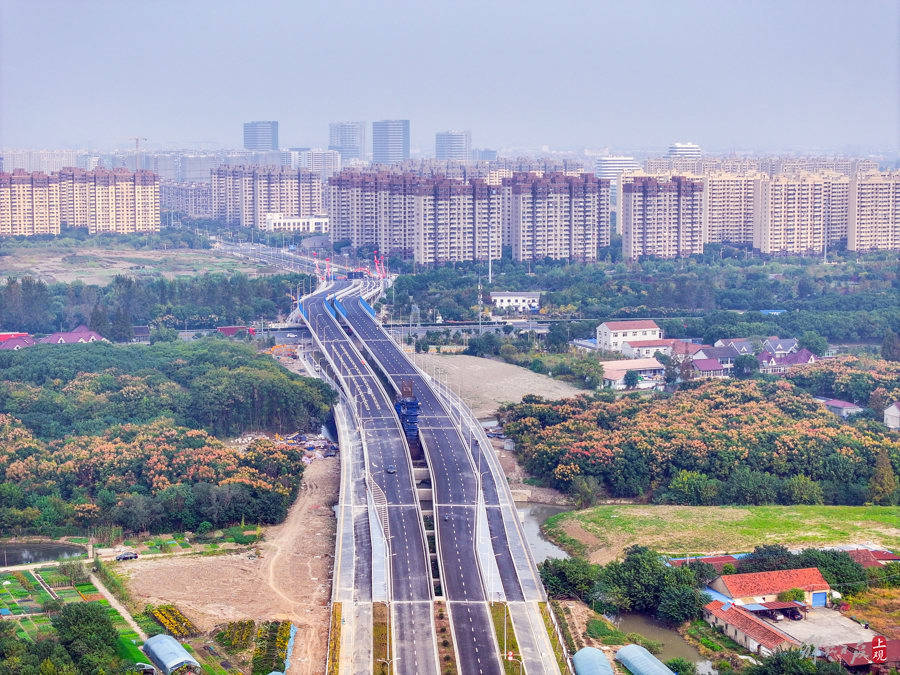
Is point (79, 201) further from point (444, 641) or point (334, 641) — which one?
point (444, 641)

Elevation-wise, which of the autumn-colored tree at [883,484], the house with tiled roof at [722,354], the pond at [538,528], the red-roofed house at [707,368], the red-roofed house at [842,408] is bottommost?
the pond at [538,528]

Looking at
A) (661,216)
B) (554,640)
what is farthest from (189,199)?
(554,640)

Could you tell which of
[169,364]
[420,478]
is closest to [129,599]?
[420,478]

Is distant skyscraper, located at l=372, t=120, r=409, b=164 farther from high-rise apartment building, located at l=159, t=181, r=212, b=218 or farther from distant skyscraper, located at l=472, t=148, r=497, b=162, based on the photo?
high-rise apartment building, located at l=159, t=181, r=212, b=218

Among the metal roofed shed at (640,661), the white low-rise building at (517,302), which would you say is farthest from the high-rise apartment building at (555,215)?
the metal roofed shed at (640,661)

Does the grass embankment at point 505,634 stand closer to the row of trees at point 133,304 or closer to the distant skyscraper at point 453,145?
the row of trees at point 133,304

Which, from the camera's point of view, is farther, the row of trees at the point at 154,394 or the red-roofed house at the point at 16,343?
the red-roofed house at the point at 16,343
